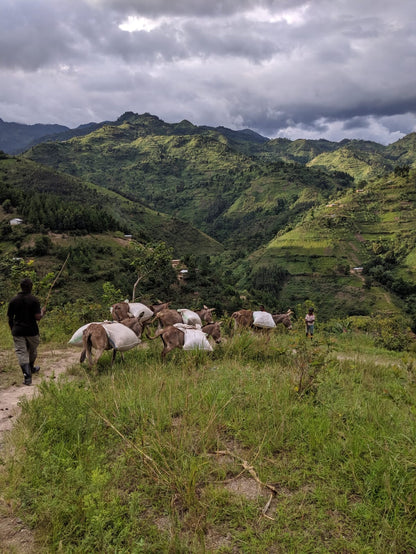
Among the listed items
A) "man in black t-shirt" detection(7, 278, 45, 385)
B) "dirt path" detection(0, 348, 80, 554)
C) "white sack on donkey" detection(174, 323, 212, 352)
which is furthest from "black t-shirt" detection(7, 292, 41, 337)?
"white sack on donkey" detection(174, 323, 212, 352)

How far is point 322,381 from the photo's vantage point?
4809mm

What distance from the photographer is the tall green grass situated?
238 centimetres

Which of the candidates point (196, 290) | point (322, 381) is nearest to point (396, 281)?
point (196, 290)

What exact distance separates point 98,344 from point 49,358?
8.02 ft

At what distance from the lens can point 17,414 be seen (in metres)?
4.16

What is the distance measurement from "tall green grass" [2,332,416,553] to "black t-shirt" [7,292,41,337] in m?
1.78

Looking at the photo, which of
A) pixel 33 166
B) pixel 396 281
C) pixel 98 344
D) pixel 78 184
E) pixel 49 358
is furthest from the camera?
pixel 78 184

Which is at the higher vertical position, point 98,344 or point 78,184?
point 78,184

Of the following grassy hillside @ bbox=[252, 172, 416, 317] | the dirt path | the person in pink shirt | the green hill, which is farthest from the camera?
the green hill

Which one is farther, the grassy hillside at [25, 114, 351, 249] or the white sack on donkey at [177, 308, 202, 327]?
the grassy hillside at [25, 114, 351, 249]

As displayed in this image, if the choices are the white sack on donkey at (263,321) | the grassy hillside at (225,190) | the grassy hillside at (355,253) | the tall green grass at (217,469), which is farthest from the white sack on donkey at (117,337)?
the grassy hillside at (225,190)

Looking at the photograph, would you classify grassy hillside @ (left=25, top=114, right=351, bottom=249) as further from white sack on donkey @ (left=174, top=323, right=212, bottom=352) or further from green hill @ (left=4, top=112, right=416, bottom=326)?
white sack on donkey @ (left=174, top=323, right=212, bottom=352)

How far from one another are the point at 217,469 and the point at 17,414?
293 centimetres

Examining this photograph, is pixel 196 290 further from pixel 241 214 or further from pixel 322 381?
pixel 241 214
